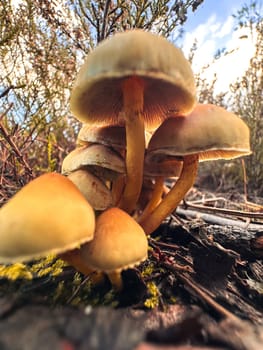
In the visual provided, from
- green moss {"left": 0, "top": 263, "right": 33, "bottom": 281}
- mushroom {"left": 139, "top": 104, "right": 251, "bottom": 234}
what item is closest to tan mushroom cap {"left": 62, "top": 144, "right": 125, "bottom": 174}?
mushroom {"left": 139, "top": 104, "right": 251, "bottom": 234}

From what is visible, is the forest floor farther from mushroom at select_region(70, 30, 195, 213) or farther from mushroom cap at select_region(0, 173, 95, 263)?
mushroom at select_region(70, 30, 195, 213)

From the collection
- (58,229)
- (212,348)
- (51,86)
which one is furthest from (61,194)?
(51,86)

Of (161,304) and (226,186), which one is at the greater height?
(161,304)

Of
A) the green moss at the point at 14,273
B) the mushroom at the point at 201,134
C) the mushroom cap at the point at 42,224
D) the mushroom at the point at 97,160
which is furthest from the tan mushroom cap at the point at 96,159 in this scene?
the green moss at the point at 14,273

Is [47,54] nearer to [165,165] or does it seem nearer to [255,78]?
[165,165]

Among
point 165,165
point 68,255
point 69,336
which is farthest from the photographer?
point 165,165

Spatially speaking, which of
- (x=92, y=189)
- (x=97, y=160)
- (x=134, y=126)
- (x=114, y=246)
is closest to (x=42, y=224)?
(x=114, y=246)
